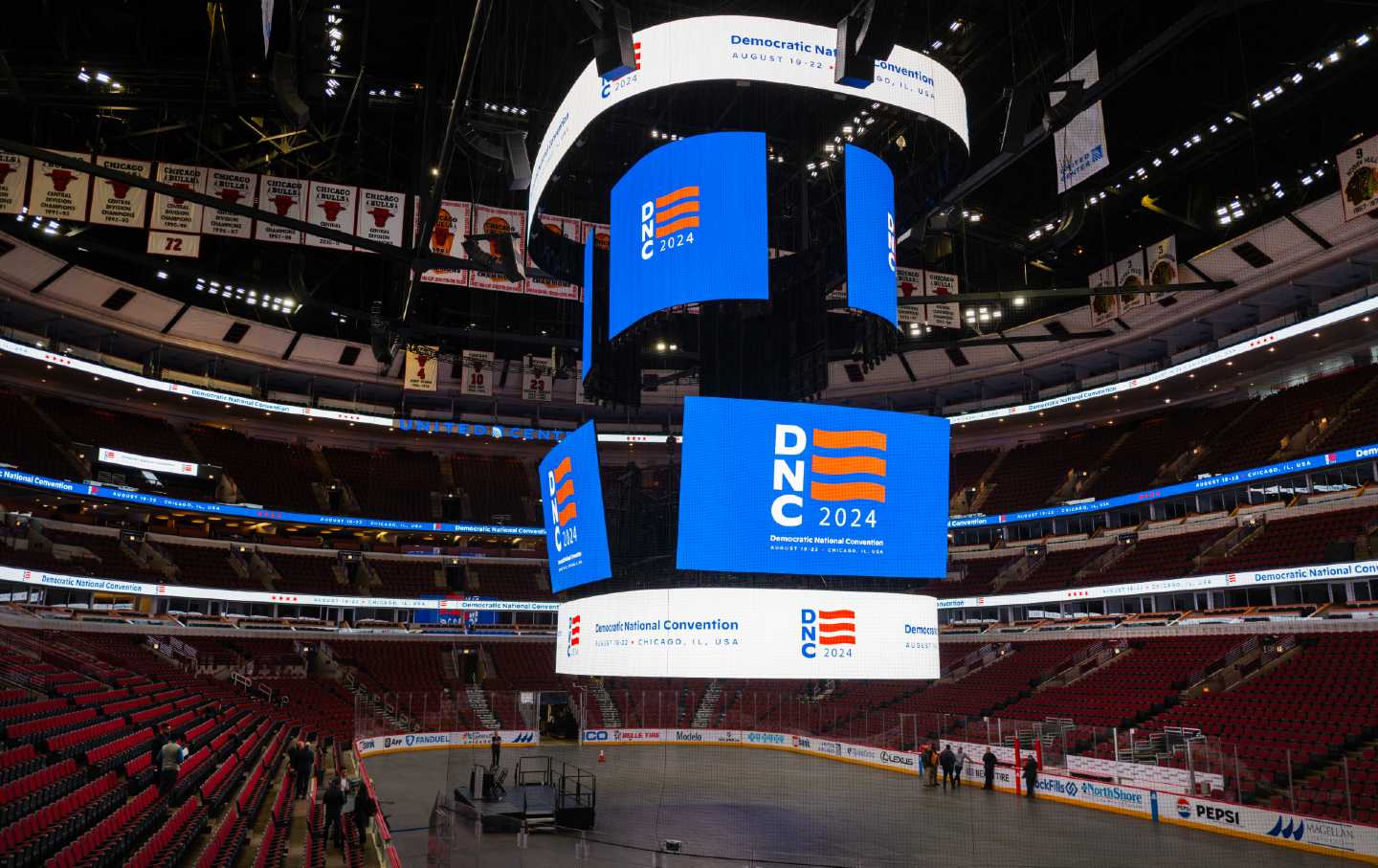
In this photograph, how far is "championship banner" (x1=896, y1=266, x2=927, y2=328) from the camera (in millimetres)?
24312

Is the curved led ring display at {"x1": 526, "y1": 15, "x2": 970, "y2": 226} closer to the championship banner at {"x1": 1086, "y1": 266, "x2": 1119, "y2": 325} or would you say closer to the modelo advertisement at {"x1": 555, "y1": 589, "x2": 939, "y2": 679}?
the modelo advertisement at {"x1": 555, "y1": 589, "x2": 939, "y2": 679}

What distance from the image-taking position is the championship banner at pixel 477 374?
3750 centimetres

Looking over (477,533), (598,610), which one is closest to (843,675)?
(598,610)

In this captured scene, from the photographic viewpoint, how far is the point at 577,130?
466 inches

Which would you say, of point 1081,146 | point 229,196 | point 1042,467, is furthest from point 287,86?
point 1042,467

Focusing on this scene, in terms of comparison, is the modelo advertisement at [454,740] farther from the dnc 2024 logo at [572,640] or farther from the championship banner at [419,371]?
the dnc 2024 logo at [572,640]

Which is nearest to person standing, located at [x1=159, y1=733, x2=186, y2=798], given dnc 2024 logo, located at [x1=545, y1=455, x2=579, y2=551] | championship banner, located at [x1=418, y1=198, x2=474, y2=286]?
dnc 2024 logo, located at [x1=545, y1=455, x2=579, y2=551]

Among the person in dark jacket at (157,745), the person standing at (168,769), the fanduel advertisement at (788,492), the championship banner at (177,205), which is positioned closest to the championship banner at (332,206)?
the championship banner at (177,205)

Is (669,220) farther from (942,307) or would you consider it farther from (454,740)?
(454,740)

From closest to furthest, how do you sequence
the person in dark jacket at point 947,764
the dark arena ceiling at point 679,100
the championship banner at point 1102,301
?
the dark arena ceiling at point 679,100
the person in dark jacket at point 947,764
the championship banner at point 1102,301

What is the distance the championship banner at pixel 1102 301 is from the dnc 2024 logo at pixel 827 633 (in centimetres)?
2327

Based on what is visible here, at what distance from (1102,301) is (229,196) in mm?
25603

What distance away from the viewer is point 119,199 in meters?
18.3

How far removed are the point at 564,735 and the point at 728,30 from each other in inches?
1093
